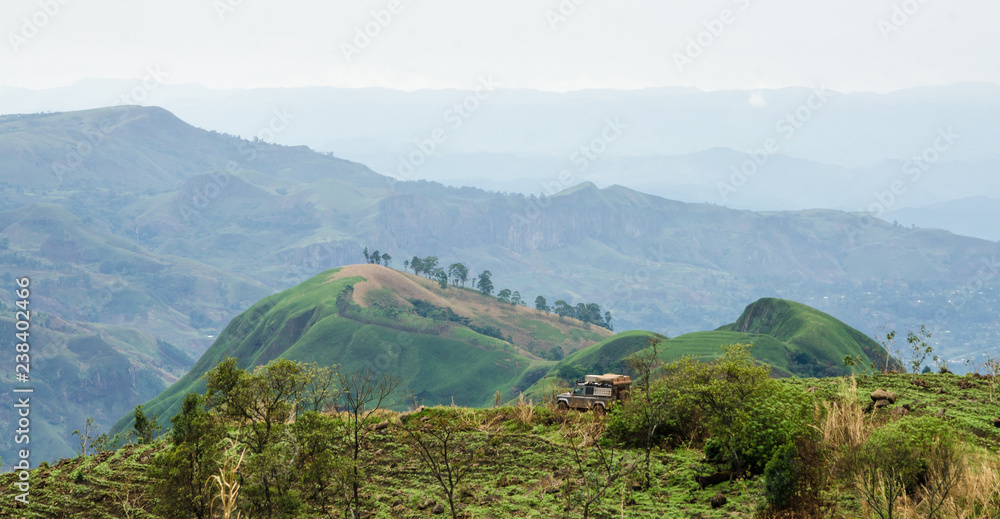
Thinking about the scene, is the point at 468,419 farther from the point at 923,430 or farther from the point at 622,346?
the point at 622,346

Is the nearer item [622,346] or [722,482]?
[722,482]

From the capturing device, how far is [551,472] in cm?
1808

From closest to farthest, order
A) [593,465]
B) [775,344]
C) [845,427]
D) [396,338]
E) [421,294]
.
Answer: [845,427] → [593,465] → [775,344] → [396,338] → [421,294]

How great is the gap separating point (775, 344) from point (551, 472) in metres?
101

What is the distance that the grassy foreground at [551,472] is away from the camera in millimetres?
15008

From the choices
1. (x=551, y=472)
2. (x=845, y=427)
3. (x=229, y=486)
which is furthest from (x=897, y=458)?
(x=229, y=486)

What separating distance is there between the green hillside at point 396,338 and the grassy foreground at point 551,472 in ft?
373

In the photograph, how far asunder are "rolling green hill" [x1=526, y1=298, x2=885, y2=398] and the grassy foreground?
7579 cm

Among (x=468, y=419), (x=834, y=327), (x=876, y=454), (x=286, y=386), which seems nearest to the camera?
(x=876, y=454)

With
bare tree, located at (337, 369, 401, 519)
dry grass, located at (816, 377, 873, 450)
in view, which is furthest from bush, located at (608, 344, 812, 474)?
bare tree, located at (337, 369, 401, 519)

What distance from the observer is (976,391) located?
20359mm

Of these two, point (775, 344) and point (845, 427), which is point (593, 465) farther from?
point (775, 344)

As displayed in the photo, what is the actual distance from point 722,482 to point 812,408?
3443 millimetres

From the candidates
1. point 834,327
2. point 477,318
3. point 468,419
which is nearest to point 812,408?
point 468,419
